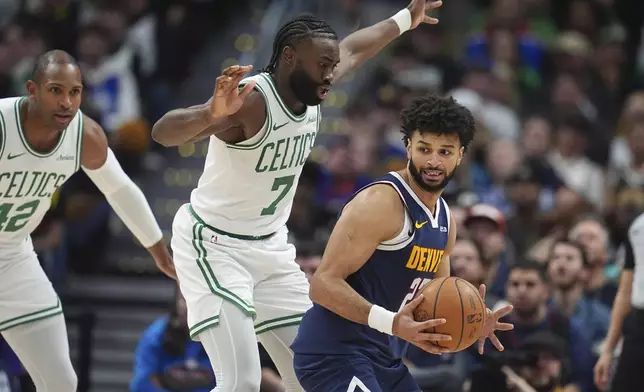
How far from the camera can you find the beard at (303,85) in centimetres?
594

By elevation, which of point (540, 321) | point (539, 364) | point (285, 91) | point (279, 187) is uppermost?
point (285, 91)

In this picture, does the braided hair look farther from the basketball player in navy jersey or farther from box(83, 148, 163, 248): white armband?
box(83, 148, 163, 248): white armband

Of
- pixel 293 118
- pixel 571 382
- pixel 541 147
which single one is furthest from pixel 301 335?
pixel 541 147

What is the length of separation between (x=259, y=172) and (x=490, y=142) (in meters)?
5.79

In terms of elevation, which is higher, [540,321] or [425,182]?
[425,182]

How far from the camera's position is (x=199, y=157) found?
12828 millimetres

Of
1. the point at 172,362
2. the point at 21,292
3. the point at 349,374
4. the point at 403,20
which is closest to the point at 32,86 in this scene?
the point at 21,292

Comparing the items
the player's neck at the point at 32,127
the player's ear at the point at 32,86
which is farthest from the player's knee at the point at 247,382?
the player's ear at the point at 32,86

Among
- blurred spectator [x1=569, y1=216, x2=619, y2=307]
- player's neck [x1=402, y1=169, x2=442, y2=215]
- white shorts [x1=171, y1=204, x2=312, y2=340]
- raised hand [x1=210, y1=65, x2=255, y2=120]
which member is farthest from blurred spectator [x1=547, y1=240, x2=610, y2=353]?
raised hand [x1=210, y1=65, x2=255, y2=120]

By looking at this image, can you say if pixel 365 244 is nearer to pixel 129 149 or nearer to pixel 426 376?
pixel 426 376

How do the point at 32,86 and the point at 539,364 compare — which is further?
the point at 539,364

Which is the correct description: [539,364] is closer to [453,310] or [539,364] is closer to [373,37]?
[373,37]

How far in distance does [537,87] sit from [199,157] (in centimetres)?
360

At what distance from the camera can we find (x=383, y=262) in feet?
17.7
